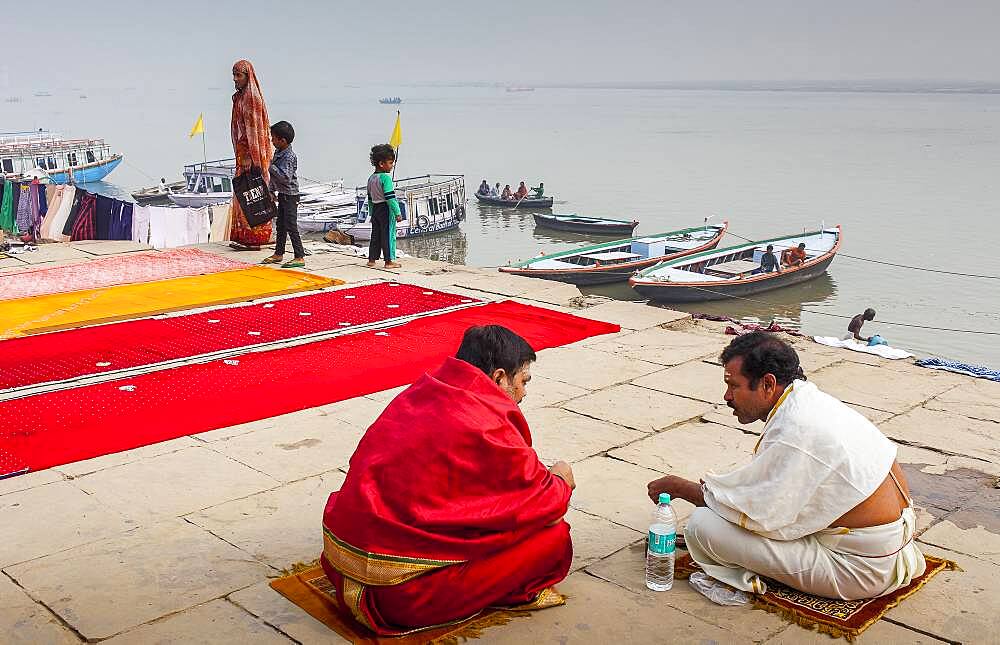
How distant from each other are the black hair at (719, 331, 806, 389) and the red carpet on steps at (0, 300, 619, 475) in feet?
8.75

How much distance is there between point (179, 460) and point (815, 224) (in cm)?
3253

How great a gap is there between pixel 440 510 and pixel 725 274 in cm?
1913

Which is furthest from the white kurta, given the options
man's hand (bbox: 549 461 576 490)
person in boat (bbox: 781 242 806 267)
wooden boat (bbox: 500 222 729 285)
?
person in boat (bbox: 781 242 806 267)

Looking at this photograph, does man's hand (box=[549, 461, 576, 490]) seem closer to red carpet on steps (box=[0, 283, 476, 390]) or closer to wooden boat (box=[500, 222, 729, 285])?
red carpet on steps (box=[0, 283, 476, 390])

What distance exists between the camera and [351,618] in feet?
9.78

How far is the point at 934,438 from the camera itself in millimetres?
4793

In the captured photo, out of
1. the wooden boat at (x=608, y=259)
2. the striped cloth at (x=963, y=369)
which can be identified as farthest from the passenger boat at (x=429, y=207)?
the striped cloth at (x=963, y=369)

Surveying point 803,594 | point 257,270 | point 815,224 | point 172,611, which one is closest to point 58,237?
point 257,270

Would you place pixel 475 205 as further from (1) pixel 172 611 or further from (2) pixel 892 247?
(1) pixel 172 611

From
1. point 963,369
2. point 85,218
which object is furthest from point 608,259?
point 963,369

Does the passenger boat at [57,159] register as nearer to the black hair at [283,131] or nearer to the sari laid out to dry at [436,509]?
the black hair at [283,131]

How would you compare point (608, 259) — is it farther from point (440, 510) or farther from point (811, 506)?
point (440, 510)

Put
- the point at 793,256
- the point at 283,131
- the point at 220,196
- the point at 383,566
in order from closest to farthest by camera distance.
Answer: the point at 383,566, the point at 283,131, the point at 793,256, the point at 220,196

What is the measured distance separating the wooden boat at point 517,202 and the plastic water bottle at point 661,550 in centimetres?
3325
